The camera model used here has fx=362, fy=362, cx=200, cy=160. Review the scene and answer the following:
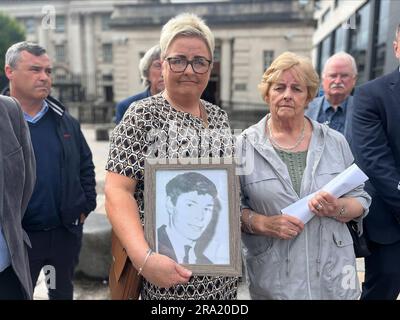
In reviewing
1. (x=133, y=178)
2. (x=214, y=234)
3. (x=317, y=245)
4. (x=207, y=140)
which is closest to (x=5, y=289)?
(x=133, y=178)

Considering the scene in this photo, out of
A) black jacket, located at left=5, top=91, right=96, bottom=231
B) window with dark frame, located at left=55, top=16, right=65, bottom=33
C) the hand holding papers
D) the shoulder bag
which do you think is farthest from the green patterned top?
window with dark frame, located at left=55, top=16, right=65, bottom=33

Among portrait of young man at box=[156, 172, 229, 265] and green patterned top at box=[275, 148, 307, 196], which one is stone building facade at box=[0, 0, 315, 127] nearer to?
green patterned top at box=[275, 148, 307, 196]

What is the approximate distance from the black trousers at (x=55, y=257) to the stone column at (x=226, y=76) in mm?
23154

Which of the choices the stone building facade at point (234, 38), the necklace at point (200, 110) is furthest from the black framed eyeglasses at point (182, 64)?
the stone building facade at point (234, 38)

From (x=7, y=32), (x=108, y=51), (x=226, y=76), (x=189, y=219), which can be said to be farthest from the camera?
(x=108, y=51)

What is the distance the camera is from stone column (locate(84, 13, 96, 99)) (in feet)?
149

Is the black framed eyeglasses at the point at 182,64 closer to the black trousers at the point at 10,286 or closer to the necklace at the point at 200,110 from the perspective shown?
the necklace at the point at 200,110

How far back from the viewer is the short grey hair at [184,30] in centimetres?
166

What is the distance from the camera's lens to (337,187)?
6.02 ft


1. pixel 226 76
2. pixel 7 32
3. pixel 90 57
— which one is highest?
pixel 7 32

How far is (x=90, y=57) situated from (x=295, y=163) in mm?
48828

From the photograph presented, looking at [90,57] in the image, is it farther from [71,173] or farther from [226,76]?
[71,173]

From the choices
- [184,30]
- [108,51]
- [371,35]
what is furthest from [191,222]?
[108,51]

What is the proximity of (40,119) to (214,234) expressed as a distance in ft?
6.26
